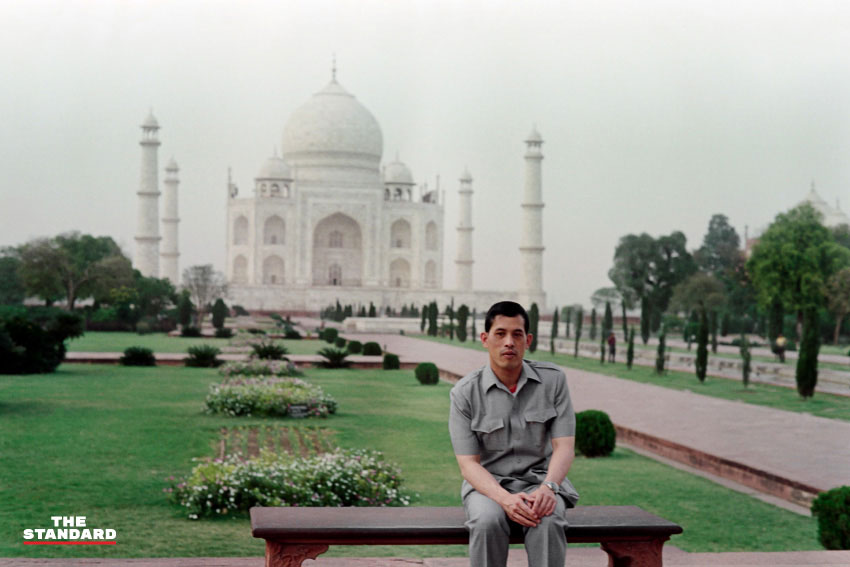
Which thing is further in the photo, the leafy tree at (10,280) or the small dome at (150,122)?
the small dome at (150,122)

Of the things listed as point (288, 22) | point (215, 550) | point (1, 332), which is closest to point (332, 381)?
point (1, 332)

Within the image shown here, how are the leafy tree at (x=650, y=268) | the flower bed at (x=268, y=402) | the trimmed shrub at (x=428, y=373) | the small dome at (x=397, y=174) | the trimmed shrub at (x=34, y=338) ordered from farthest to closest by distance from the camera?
the small dome at (x=397, y=174) → the leafy tree at (x=650, y=268) → the trimmed shrub at (x=428, y=373) → the trimmed shrub at (x=34, y=338) → the flower bed at (x=268, y=402)

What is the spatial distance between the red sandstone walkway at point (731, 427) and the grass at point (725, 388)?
11.7 inches

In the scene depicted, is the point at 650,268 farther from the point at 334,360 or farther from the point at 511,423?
the point at 511,423

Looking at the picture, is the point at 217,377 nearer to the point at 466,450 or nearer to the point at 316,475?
the point at 316,475

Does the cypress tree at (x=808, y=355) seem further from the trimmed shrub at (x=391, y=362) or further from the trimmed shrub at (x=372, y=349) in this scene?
the trimmed shrub at (x=372, y=349)

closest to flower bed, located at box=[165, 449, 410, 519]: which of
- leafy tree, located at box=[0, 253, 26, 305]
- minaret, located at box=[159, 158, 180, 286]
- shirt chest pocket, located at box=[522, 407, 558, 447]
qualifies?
shirt chest pocket, located at box=[522, 407, 558, 447]

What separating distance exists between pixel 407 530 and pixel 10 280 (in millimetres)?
5998

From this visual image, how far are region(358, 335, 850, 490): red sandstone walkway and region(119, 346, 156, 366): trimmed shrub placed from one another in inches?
115

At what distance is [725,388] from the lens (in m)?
9.60

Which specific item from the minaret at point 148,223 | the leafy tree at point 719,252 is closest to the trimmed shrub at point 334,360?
the minaret at point 148,223

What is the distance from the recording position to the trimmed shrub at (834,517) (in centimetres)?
323

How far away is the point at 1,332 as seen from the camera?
760cm

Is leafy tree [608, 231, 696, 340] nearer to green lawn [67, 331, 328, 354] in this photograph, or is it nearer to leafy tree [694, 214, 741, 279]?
leafy tree [694, 214, 741, 279]
